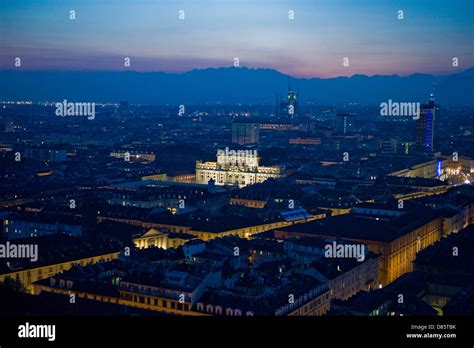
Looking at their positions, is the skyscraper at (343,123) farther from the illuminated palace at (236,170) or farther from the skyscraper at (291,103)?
the illuminated palace at (236,170)

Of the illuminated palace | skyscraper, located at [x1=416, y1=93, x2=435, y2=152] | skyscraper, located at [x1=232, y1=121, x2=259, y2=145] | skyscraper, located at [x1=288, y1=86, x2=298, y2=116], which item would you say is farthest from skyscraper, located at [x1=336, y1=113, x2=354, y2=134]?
the illuminated palace

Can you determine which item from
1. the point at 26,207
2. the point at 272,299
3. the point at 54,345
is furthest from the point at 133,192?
the point at 54,345

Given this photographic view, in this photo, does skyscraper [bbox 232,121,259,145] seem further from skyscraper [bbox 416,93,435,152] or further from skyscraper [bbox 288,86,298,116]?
skyscraper [bbox 288,86,298,116]

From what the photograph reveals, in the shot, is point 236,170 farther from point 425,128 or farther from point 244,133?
point 244,133

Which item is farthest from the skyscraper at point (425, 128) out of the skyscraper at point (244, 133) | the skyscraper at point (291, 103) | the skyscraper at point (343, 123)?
the skyscraper at point (291, 103)

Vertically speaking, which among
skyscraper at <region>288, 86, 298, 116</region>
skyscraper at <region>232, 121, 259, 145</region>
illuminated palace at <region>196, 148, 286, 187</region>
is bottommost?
illuminated palace at <region>196, 148, 286, 187</region>

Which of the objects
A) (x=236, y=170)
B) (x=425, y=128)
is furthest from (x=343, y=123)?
(x=236, y=170)

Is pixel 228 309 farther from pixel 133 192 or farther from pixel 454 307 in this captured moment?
pixel 133 192
